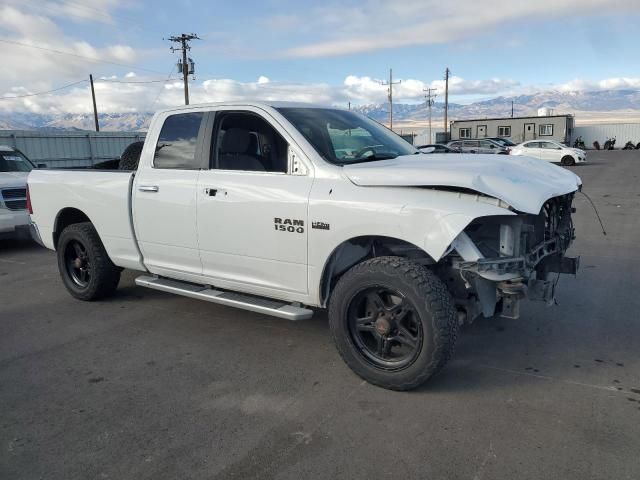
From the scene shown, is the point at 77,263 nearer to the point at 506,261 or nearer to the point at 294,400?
the point at 294,400

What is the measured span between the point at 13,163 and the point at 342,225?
873cm

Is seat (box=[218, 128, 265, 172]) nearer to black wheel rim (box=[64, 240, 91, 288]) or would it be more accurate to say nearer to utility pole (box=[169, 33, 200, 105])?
black wheel rim (box=[64, 240, 91, 288])

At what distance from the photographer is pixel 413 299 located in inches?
133

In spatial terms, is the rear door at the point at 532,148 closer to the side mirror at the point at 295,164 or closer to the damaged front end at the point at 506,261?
the damaged front end at the point at 506,261

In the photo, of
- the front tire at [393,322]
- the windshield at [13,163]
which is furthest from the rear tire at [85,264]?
the windshield at [13,163]

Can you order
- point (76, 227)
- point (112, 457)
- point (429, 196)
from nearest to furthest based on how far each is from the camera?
point (112, 457), point (429, 196), point (76, 227)

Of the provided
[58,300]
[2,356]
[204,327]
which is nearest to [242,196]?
[204,327]

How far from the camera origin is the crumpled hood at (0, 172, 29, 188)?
29.1 feet

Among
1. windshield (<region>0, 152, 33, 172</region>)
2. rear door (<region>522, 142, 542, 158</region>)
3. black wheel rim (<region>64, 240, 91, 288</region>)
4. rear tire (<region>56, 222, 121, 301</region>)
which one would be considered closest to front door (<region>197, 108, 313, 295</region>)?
rear tire (<region>56, 222, 121, 301</region>)

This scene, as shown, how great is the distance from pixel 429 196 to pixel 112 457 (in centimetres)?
239

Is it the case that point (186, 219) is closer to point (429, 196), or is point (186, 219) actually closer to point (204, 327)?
point (204, 327)

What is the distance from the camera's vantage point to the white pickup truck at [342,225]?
3.37 m

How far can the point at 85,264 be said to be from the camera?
586 centimetres

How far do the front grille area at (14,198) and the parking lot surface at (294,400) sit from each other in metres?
3.99
